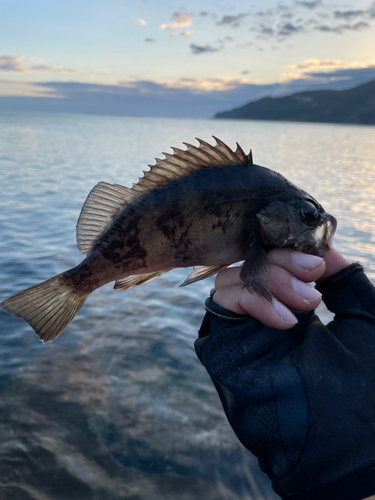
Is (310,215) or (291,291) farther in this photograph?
(310,215)

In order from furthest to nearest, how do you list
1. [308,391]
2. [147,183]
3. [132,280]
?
[132,280], [147,183], [308,391]

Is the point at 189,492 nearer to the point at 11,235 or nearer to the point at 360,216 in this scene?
the point at 11,235

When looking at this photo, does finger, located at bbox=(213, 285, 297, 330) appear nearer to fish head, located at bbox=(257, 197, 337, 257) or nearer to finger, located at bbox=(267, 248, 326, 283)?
finger, located at bbox=(267, 248, 326, 283)

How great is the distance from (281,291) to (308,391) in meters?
0.65

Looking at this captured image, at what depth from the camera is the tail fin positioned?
261 centimetres

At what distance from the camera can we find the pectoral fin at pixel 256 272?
94.4 inches

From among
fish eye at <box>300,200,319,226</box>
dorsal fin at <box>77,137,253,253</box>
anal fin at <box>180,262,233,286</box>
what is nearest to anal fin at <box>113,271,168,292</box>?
anal fin at <box>180,262,233,286</box>

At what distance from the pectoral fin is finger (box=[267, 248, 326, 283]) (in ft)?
0.40

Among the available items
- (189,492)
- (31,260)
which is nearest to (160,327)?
(189,492)

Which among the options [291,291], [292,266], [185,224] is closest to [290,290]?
[291,291]

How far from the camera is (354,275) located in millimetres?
2695

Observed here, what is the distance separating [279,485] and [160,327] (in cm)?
504

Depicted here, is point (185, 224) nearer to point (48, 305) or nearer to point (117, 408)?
point (48, 305)

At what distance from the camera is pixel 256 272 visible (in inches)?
96.1
